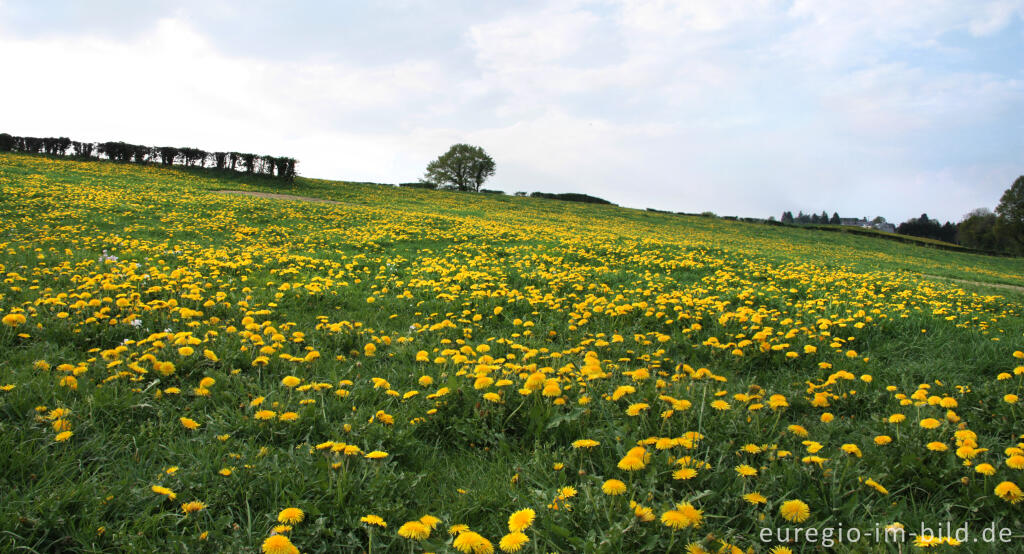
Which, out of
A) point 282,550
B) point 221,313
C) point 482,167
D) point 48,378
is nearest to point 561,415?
point 282,550

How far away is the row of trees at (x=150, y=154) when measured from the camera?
90.7 feet

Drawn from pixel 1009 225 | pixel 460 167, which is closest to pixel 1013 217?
pixel 1009 225

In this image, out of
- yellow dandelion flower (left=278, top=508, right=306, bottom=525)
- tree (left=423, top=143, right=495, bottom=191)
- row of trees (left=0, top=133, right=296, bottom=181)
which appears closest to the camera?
yellow dandelion flower (left=278, top=508, right=306, bottom=525)

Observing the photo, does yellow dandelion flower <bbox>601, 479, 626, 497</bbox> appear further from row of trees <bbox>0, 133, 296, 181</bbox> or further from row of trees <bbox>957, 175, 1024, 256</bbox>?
row of trees <bbox>957, 175, 1024, 256</bbox>

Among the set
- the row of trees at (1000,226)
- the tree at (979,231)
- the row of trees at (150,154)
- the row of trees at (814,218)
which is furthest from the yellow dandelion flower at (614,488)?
the row of trees at (814,218)

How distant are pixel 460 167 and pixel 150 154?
138 feet

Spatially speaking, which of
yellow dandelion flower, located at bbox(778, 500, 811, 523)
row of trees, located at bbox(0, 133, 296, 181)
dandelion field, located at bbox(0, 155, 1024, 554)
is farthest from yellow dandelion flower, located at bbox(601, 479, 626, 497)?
row of trees, located at bbox(0, 133, 296, 181)

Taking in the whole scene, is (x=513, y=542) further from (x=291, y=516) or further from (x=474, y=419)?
(x=474, y=419)

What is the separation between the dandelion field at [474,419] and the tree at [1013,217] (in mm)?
56923

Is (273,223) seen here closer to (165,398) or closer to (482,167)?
(165,398)

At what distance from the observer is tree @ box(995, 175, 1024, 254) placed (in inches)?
1786

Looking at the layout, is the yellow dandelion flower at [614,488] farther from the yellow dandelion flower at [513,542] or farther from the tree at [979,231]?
the tree at [979,231]

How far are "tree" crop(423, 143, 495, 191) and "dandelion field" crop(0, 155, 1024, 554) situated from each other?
6223 cm

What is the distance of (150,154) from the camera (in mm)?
28594
